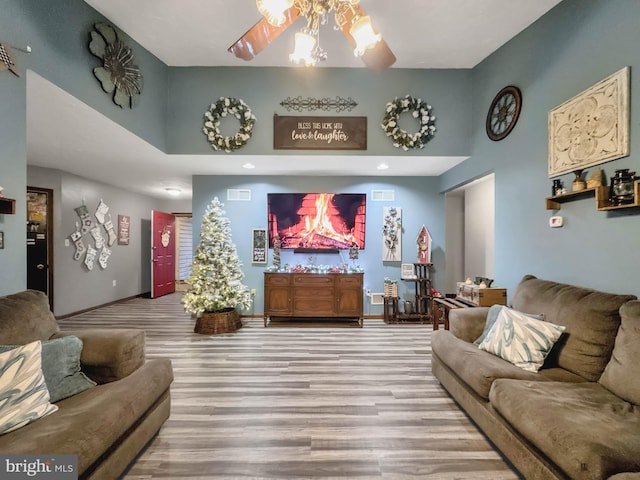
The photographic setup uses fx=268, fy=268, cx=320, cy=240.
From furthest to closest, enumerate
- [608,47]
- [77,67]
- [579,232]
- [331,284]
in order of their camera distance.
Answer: [331,284] → [77,67] → [579,232] → [608,47]

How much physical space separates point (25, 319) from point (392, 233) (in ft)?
14.1

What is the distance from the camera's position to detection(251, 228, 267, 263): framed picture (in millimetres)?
4574

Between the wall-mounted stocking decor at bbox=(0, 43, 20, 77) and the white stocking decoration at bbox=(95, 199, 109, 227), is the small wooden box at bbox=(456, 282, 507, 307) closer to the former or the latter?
the wall-mounted stocking decor at bbox=(0, 43, 20, 77)

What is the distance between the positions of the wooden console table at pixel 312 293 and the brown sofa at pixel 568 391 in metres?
2.03

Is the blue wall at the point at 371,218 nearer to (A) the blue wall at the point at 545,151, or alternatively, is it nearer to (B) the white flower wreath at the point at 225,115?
(B) the white flower wreath at the point at 225,115

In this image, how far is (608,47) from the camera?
1912 mm

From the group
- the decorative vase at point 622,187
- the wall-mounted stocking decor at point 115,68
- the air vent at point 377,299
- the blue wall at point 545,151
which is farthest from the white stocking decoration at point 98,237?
the decorative vase at point 622,187

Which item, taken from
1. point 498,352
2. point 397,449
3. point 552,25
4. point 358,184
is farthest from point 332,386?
point 552,25

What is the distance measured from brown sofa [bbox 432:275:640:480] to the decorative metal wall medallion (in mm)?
2908

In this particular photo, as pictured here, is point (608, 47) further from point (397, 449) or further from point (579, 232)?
point (397, 449)

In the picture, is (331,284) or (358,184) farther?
(358,184)

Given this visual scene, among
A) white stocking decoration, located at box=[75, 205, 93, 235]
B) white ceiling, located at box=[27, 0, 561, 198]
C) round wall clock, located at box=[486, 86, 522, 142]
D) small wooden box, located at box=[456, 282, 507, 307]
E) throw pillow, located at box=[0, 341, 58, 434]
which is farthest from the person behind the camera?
white stocking decoration, located at box=[75, 205, 93, 235]

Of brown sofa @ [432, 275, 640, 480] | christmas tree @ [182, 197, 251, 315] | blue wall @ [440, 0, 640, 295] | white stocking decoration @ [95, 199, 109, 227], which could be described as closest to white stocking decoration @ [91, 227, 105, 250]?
white stocking decoration @ [95, 199, 109, 227]

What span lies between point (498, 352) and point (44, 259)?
6266 millimetres
